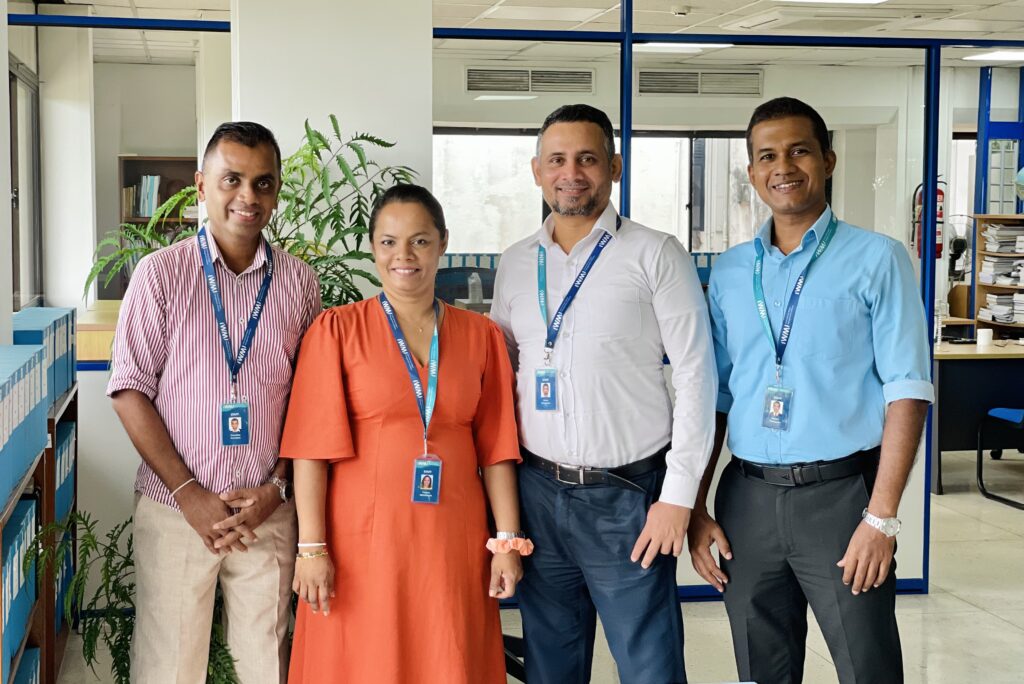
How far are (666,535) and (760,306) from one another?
0.56 metres

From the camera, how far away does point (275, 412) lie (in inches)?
94.6

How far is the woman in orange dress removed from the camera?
7.64 ft

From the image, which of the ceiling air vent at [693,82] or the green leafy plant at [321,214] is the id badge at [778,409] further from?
the ceiling air vent at [693,82]

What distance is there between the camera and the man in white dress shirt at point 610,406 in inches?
97.0

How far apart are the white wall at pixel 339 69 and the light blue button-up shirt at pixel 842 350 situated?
1822 mm

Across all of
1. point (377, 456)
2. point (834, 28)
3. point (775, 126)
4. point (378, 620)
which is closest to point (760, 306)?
point (775, 126)

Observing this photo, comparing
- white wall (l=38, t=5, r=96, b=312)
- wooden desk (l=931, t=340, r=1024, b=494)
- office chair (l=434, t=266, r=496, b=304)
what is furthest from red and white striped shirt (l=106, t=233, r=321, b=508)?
white wall (l=38, t=5, r=96, b=312)

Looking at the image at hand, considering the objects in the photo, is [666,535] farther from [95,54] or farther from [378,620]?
[95,54]

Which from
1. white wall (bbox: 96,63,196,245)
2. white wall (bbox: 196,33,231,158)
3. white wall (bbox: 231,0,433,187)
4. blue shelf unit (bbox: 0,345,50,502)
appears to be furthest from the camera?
white wall (bbox: 96,63,196,245)

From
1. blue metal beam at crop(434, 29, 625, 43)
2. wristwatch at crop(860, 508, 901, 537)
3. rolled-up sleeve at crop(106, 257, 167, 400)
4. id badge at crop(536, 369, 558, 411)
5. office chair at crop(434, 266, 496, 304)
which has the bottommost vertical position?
wristwatch at crop(860, 508, 901, 537)

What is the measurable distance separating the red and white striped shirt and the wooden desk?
17.6 feet

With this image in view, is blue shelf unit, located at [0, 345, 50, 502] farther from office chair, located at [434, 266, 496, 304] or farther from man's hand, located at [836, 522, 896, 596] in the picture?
office chair, located at [434, 266, 496, 304]

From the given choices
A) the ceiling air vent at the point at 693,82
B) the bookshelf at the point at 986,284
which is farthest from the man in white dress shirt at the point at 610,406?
the bookshelf at the point at 986,284

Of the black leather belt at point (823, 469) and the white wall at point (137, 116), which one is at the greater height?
the white wall at point (137, 116)
